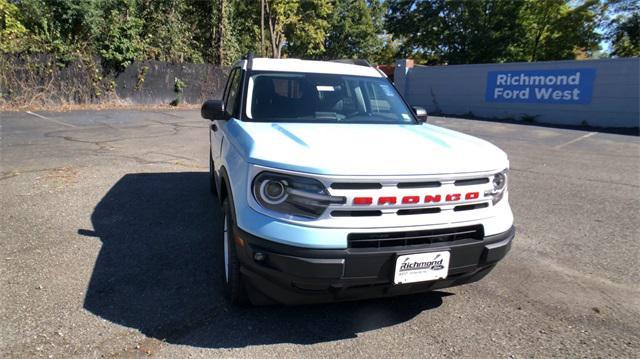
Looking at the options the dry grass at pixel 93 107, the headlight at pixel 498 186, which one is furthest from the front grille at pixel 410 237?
the dry grass at pixel 93 107

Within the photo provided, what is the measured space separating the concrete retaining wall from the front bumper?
1611 cm

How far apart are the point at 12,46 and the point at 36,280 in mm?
15402

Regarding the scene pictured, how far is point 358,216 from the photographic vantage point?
2.47m

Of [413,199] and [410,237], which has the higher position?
[413,199]

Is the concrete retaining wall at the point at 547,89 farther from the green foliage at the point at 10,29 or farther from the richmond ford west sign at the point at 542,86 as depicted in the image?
the green foliage at the point at 10,29

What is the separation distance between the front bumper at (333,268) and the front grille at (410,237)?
0.04m

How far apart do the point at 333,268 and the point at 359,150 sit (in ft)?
2.51

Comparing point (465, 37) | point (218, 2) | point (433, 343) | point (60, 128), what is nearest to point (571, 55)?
point (465, 37)

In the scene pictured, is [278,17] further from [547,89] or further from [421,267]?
[421,267]

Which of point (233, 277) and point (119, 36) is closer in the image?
point (233, 277)

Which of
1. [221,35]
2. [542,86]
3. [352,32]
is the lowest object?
[542,86]

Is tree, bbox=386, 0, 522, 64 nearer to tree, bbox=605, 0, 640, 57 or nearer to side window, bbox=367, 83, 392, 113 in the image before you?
tree, bbox=605, 0, 640, 57

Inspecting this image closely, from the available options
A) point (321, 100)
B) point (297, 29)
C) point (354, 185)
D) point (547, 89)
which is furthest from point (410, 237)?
point (297, 29)

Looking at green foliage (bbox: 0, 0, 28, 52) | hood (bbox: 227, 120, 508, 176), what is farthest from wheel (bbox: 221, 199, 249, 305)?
green foliage (bbox: 0, 0, 28, 52)
